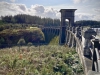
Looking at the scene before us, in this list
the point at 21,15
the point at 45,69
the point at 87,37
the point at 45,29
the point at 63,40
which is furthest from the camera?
the point at 21,15

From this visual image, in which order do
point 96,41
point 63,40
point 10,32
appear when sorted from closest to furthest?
1. point 96,41
2. point 63,40
3. point 10,32

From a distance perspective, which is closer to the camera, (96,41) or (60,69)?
(96,41)

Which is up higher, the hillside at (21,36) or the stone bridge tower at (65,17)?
the stone bridge tower at (65,17)

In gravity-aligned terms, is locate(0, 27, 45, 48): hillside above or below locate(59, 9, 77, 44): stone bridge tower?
below

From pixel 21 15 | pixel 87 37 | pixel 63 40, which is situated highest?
pixel 21 15

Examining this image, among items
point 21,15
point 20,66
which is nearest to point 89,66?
point 20,66

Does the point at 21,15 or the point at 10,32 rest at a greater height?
the point at 21,15

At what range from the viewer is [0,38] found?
91.9 ft

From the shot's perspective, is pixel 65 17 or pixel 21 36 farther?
pixel 21 36

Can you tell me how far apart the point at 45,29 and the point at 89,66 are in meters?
34.2

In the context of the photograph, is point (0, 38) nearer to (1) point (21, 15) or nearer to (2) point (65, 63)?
(2) point (65, 63)

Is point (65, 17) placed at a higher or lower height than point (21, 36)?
higher

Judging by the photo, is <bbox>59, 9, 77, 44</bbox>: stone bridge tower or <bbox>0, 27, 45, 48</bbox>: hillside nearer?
<bbox>59, 9, 77, 44</bbox>: stone bridge tower

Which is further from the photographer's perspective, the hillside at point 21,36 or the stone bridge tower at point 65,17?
the hillside at point 21,36
